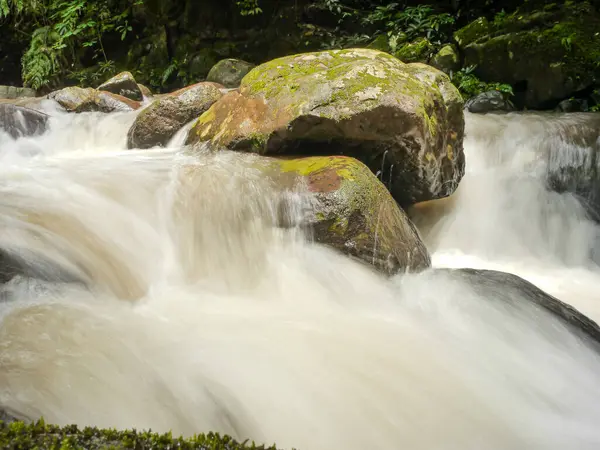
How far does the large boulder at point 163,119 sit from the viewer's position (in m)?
5.94

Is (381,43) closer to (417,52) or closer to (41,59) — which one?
(417,52)

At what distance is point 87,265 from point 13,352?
947 mm

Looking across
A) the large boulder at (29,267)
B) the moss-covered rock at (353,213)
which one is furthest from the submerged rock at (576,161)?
the large boulder at (29,267)

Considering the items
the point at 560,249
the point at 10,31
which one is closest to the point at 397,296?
the point at 560,249

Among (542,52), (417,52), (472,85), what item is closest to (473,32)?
(417,52)

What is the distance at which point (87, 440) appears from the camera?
1203mm

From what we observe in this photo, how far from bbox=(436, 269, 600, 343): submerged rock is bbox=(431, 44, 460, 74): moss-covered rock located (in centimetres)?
568

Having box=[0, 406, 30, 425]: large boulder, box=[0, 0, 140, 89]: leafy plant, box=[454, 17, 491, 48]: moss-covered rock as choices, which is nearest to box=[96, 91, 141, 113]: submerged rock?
box=[0, 0, 140, 89]: leafy plant

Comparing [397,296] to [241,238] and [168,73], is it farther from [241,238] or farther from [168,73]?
[168,73]

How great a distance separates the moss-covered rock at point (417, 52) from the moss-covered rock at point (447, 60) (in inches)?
7.6

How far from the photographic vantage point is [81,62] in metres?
12.9

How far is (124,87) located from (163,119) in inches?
138

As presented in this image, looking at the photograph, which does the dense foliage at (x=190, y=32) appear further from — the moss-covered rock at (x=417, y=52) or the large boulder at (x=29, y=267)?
the large boulder at (x=29, y=267)

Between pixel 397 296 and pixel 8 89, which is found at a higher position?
pixel 8 89
